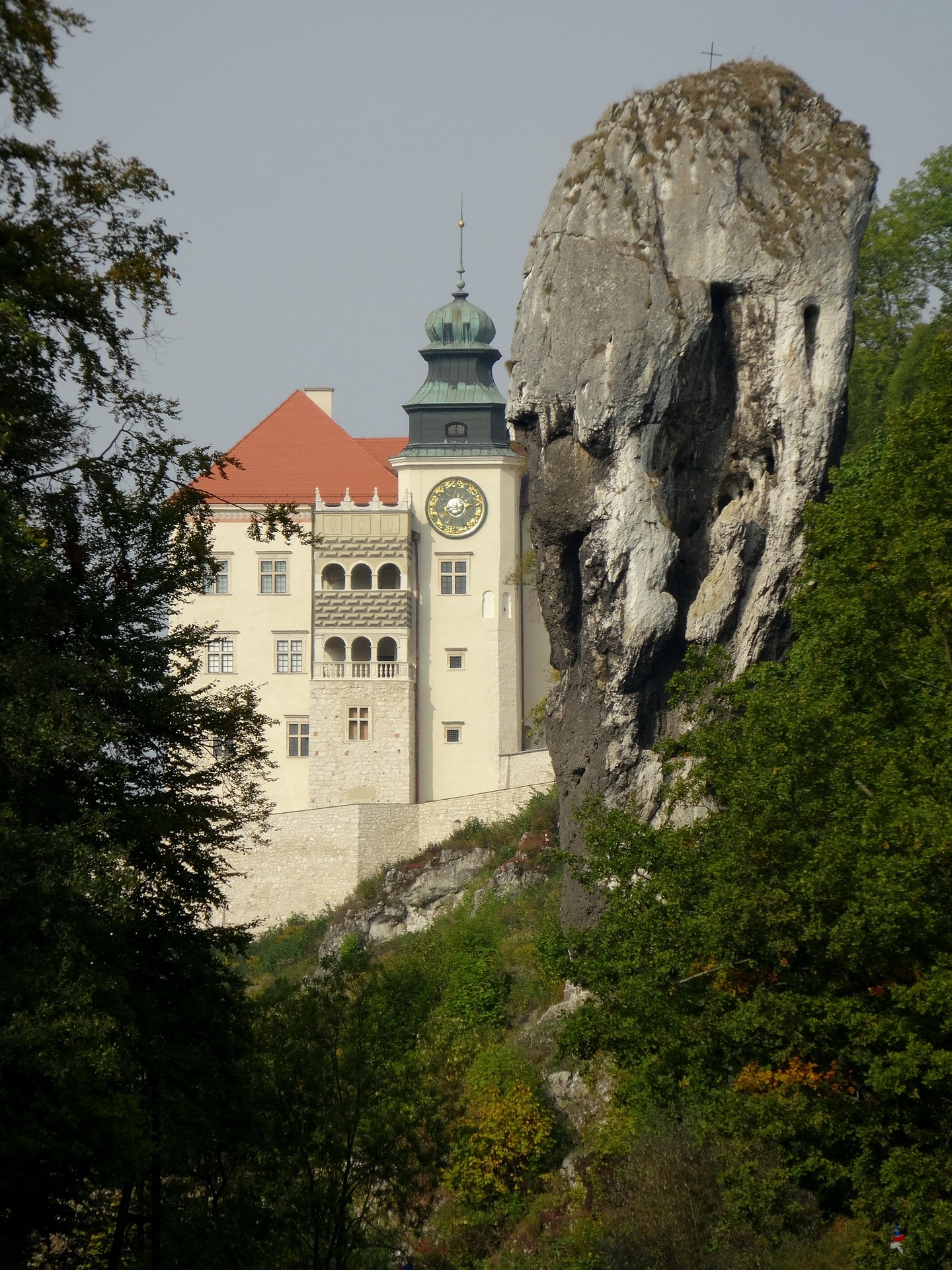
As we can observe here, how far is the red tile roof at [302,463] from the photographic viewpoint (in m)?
57.5

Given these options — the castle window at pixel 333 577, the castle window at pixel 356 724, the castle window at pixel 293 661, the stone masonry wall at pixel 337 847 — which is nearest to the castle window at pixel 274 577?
the castle window at pixel 333 577

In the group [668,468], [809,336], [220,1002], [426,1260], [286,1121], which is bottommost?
[426,1260]

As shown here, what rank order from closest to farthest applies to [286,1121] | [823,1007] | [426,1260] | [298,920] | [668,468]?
[823,1007] < [286,1121] < [426,1260] < [668,468] < [298,920]

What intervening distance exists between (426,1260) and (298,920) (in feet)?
88.7

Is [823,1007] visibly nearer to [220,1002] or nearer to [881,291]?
[220,1002]

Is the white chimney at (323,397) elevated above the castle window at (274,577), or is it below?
above

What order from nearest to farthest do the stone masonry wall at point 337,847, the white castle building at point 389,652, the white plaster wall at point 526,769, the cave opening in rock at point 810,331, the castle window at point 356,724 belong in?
the cave opening in rock at point 810,331, the white plaster wall at point 526,769, the stone masonry wall at point 337,847, the white castle building at point 389,652, the castle window at point 356,724

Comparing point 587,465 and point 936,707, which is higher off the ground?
point 587,465

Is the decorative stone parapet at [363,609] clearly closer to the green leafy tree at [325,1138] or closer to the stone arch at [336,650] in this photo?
the stone arch at [336,650]

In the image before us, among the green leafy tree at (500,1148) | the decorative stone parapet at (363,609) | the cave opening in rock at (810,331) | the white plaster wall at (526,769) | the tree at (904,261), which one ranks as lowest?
the green leafy tree at (500,1148)

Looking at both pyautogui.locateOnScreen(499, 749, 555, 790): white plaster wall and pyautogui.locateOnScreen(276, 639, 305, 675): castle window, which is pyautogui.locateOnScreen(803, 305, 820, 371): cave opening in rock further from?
pyautogui.locateOnScreen(276, 639, 305, 675): castle window

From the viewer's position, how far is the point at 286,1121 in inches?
887

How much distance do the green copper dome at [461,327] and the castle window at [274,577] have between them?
29.7 ft

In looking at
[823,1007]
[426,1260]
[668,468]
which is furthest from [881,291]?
[823,1007]
